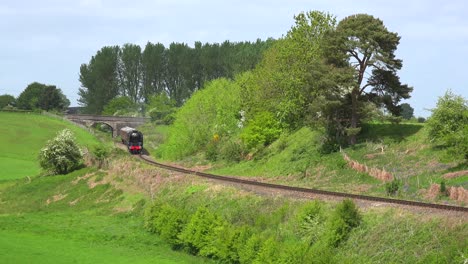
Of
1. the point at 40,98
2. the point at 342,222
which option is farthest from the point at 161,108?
the point at 342,222

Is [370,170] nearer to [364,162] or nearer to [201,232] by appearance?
[364,162]

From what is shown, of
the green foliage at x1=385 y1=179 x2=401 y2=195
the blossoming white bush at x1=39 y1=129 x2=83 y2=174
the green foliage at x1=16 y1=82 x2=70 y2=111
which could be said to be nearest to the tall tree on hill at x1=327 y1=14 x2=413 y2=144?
the green foliage at x1=385 y1=179 x2=401 y2=195

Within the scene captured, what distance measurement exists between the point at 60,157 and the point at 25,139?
4775cm

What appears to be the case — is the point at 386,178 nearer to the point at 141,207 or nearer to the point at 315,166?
the point at 315,166

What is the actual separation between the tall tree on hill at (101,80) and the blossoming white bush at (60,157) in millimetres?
96718

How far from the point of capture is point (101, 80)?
165000 millimetres

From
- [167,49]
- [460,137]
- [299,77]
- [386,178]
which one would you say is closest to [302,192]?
[386,178]

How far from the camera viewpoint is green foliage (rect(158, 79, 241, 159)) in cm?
8044

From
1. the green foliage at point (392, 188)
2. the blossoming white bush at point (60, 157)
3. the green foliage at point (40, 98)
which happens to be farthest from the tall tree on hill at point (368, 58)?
the green foliage at point (40, 98)

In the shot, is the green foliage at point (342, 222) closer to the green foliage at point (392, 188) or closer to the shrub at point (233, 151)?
the green foliage at point (392, 188)

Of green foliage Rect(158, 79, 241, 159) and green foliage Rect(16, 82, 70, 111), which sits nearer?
green foliage Rect(158, 79, 241, 159)

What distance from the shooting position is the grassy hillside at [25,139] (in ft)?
267

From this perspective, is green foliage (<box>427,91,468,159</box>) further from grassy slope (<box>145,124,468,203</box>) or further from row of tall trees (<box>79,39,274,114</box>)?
row of tall trees (<box>79,39,274,114</box>)

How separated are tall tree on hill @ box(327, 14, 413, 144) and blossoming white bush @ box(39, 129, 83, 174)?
32947 millimetres
